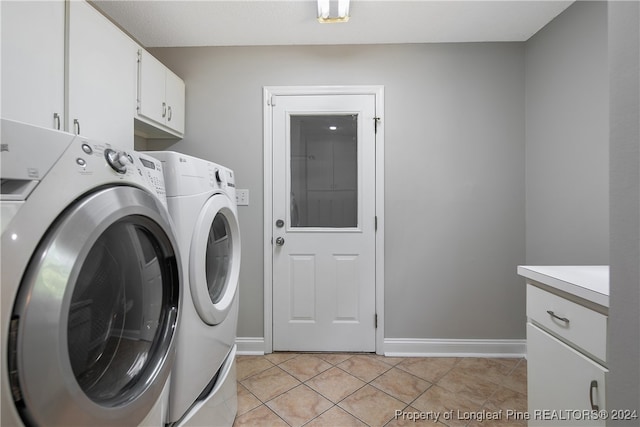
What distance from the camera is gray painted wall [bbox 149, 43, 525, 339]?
195 centimetres

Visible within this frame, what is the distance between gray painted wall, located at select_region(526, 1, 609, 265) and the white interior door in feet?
3.76

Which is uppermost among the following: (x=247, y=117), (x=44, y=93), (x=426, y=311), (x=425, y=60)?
(x=425, y=60)

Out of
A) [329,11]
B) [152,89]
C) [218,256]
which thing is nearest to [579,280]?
[218,256]

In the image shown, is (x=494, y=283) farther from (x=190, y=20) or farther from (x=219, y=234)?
(x=190, y=20)

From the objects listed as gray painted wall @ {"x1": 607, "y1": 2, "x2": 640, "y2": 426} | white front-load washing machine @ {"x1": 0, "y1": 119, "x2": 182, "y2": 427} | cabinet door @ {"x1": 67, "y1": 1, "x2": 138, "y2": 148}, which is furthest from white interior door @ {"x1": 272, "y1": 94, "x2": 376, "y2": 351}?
gray painted wall @ {"x1": 607, "y1": 2, "x2": 640, "y2": 426}

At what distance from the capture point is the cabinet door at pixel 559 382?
0.77 meters

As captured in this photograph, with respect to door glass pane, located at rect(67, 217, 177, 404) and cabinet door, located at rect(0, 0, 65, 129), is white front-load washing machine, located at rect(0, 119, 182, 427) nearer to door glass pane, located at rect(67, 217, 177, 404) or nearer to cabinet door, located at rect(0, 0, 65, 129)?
door glass pane, located at rect(67, 217, 177, 404)

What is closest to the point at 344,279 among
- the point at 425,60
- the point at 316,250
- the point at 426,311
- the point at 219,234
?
the point at 316,250

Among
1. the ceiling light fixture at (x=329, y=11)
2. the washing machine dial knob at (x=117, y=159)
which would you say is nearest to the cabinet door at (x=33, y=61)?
the washing machine dial knob at (x=117, y=159)

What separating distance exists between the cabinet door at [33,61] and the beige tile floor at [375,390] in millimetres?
1656

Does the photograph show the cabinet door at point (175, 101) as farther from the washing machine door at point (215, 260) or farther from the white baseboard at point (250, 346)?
the white baseboard at point (250, 346)

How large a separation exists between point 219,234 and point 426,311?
63.5 inches

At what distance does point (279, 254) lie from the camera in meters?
1.99

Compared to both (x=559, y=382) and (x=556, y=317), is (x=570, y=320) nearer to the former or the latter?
(x=556, y=317)
